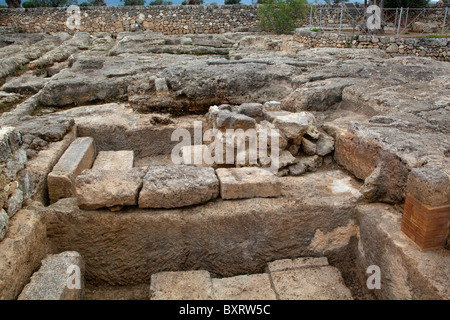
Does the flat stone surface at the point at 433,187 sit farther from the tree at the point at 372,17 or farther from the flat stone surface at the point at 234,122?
the tree at the point at 372,17

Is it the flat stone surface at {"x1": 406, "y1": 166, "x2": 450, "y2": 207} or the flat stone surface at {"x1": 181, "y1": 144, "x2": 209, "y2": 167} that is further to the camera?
the flat stone surface at {"x1": 181, "y1": 144, "x2": 209, "y2": 167}

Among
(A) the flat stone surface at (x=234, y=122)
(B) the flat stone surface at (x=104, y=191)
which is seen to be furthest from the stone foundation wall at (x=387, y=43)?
(B) the flat stone surface at (x=104, y=191)

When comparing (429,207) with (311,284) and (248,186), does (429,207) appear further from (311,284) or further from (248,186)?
(248,186)

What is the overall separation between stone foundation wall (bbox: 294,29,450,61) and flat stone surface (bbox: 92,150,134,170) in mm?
9928

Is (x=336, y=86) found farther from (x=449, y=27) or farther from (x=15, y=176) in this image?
(x=449, y=27)

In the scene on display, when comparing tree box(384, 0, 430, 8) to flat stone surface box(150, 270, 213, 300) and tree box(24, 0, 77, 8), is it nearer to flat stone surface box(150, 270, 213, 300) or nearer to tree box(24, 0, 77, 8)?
flat stone surface box(150, 270, 213, 300)

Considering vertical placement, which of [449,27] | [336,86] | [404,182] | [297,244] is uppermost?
[449,27]

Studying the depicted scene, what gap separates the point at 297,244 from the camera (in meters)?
3.05

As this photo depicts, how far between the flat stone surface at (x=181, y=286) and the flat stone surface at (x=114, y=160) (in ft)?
5.16

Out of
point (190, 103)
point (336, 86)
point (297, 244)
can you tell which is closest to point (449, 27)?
point (336, 86)

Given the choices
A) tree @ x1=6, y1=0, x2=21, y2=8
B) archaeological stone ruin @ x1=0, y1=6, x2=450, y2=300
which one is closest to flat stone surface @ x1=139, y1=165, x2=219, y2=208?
archaeological stone ruin @ x1=0, y1=6, x2=450, y2=300

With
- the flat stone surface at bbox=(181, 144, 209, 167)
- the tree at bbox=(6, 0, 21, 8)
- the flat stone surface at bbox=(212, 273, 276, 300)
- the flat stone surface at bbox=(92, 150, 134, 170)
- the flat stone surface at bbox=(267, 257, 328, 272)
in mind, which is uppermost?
the tree at bbox=(6, 0, 21, 8)

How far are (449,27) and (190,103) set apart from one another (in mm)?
18270

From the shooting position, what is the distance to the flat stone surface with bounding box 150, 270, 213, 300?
258 cm
